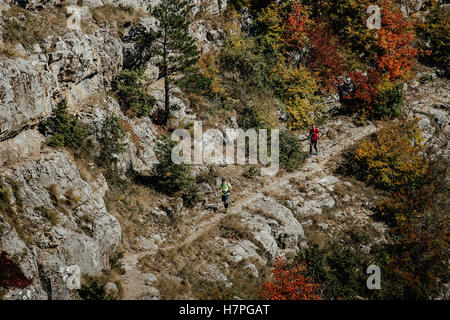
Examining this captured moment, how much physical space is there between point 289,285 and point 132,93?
596 inches

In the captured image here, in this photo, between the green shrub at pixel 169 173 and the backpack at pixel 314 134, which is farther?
the backpack at pixel 314 134

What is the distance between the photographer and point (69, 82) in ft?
61.6

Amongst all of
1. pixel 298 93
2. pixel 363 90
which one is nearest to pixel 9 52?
pixel 298 93

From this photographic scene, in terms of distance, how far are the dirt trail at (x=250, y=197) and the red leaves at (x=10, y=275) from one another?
368 centimetres

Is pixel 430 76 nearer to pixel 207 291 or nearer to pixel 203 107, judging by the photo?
pixel 203 107

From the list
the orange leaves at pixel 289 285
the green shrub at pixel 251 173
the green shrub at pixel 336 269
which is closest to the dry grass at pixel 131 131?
the green shrub at pixel 251 173

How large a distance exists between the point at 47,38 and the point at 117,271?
12.6 meters

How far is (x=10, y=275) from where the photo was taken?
10.8 metres

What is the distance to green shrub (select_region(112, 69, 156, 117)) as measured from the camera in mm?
22172

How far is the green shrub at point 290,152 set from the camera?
2506 centimetres

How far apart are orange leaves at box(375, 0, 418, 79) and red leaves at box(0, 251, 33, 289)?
32.9 metres

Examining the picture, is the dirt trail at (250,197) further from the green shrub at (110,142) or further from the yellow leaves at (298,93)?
the green shrub at (110,142)

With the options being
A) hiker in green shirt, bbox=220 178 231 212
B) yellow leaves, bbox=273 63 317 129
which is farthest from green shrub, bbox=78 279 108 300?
yellow leaves, bbox=273 63 317 129

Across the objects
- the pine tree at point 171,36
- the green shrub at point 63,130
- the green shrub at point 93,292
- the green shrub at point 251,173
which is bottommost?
the green shrub at point 93,292
